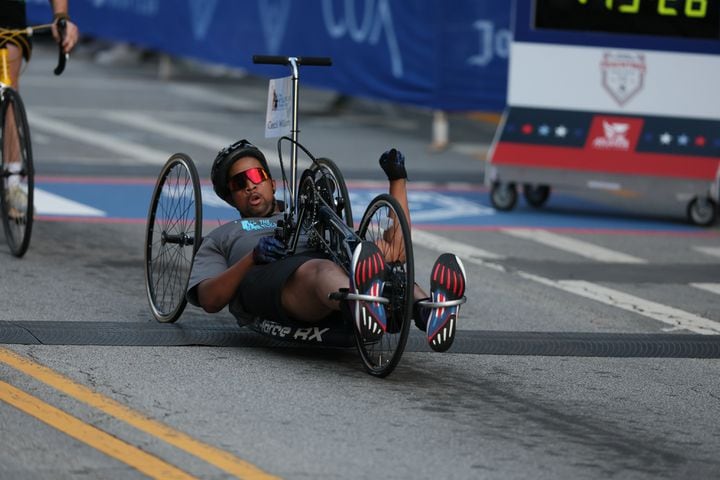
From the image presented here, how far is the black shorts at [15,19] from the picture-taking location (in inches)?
394

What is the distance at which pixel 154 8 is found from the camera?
2273 cm

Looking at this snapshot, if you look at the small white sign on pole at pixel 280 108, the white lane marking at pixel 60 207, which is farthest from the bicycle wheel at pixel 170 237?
the white lane marking at pixel 60 207

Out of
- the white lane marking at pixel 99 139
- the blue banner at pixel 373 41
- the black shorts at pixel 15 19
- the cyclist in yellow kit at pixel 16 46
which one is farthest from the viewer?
the blue banner at pixel 373 41

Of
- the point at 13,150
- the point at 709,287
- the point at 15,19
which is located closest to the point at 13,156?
the point at 13,150

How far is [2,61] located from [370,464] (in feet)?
16.8

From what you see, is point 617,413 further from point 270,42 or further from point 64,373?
point 270,42

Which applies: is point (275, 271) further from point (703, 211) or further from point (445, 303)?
point (703, 211)

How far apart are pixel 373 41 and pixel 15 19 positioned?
824cm

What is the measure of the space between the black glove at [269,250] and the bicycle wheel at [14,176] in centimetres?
290

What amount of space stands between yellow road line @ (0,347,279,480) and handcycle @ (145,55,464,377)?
3.27 feet

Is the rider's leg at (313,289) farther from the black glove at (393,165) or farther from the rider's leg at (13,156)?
the rider's leg at (13,156)

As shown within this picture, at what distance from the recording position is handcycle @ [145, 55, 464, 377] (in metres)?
6.87

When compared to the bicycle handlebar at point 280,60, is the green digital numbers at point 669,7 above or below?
above

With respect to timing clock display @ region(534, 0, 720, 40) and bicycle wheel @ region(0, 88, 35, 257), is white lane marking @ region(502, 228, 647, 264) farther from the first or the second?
bicycle wheel @ region(0, 88, 35, 257)
